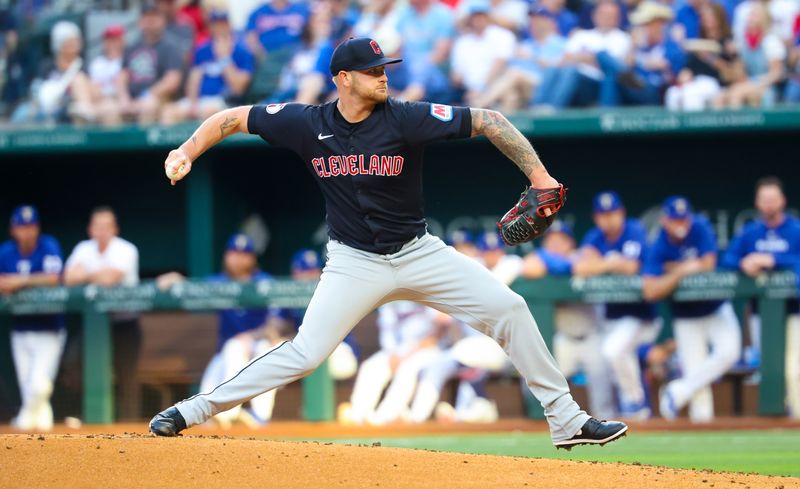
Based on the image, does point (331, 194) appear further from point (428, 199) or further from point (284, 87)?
point (428, 199)

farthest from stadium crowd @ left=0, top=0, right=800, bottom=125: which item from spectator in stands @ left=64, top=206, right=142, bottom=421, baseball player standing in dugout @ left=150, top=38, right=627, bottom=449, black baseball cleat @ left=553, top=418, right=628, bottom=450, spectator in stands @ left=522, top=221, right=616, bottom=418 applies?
black baseball cleat @ left=553, top=418, right=628, bottom=450

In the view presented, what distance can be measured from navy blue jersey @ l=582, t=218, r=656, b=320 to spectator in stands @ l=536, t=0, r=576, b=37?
2725mm

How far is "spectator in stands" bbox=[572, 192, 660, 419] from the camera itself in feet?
30.6

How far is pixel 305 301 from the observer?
9883 mm

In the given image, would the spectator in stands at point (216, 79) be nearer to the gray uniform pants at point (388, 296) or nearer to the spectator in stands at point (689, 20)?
the spectator in stands at point (689, 20)

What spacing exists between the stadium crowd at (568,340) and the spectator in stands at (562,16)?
2.50 meters

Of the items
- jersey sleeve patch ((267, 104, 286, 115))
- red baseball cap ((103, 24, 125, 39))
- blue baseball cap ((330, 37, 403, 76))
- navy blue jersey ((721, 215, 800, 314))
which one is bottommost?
navy blue jersey ((721, 215, 800, 314))

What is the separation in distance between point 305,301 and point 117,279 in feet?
5.37

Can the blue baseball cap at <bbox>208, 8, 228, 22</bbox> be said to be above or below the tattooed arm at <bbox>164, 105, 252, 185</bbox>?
above

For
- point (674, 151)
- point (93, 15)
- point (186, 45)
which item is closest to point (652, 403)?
point (674, 151)

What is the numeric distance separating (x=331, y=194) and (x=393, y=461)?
3.97 feet

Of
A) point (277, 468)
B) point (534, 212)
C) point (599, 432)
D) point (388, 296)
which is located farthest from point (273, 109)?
point (599, 432)

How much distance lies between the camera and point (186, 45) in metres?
12.6

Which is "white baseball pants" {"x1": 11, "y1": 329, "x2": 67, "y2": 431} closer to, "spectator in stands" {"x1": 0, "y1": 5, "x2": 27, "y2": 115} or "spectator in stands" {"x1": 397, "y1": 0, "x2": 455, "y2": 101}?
"spectator in stands" {"x1": 0, "y1": 5, "x2": 27, "y2": 115}
